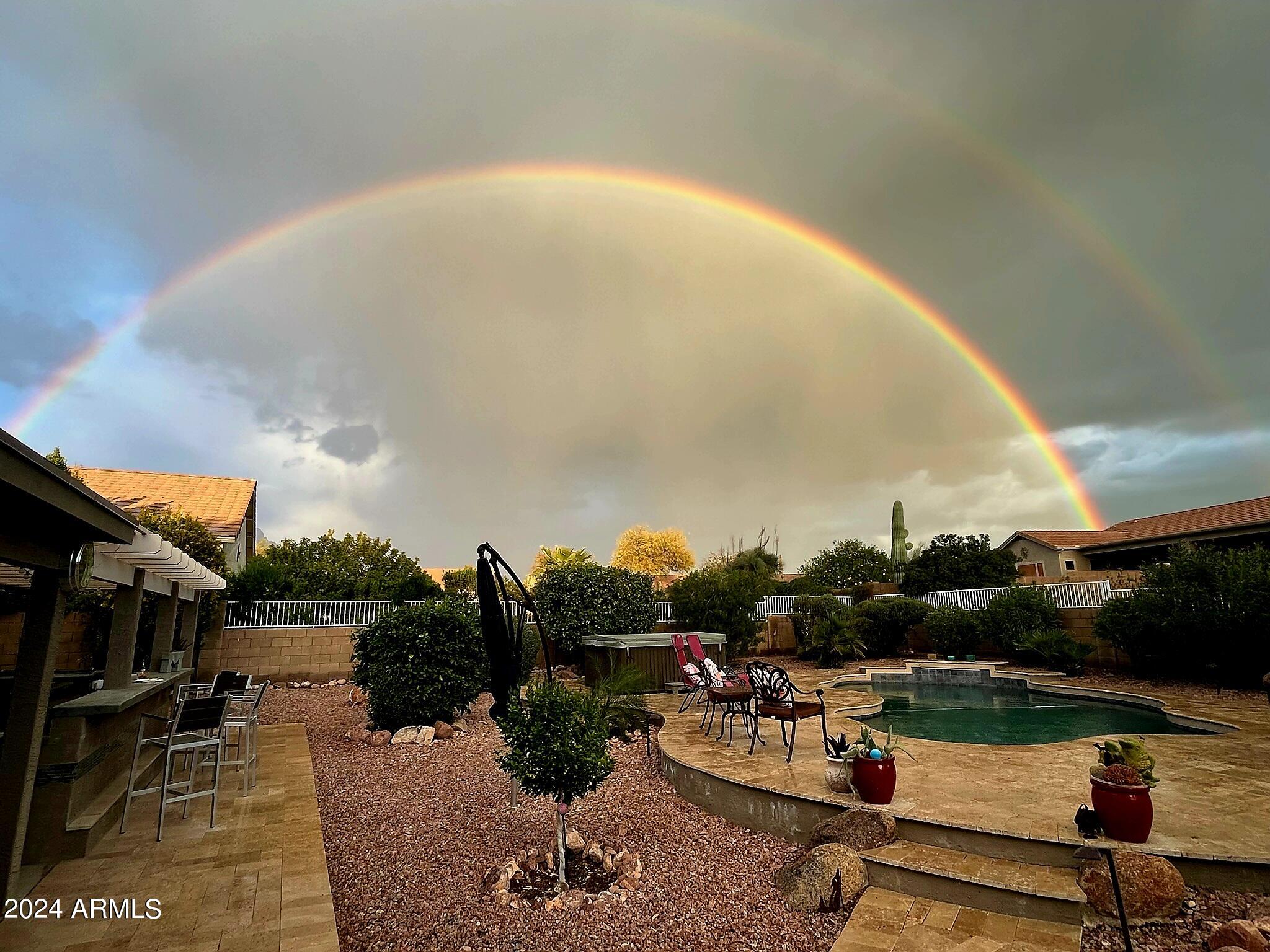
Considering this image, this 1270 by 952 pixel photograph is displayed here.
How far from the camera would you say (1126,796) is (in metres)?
3.91

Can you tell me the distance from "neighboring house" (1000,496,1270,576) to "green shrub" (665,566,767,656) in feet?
29.7

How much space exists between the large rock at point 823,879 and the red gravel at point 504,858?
111 millimetres

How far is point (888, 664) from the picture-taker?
16.5 m

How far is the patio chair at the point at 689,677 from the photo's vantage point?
854 cm

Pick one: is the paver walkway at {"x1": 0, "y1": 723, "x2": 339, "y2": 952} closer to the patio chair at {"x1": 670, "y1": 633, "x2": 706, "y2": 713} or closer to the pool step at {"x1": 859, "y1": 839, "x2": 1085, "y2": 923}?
the pool step at {"x1": 859, "y1": 839, "x2": 1085, "y2": 923}

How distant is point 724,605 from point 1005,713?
25.5 ft

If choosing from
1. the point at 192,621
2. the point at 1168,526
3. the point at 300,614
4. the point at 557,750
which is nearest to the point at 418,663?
the point at 192,621

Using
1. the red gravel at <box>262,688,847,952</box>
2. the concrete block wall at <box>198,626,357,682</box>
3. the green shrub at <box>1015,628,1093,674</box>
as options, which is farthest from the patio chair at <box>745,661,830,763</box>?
the concrete block wall at <box>198,626,357,682</box>

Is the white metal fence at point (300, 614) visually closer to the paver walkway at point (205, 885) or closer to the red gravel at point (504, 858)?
the red gravel at point (504, 858)

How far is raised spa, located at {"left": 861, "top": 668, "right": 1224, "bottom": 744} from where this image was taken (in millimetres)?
8602

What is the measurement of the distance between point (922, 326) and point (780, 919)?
1900 cm

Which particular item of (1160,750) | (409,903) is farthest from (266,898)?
(1160,750)

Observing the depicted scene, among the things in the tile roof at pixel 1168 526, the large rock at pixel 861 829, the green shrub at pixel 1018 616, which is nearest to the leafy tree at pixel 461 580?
the green shrub at pixel 1018 616

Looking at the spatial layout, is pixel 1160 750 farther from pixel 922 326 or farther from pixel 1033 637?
pixel 922 326
